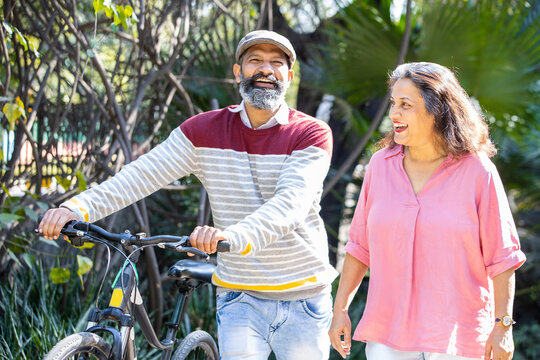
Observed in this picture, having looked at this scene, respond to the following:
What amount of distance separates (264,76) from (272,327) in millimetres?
1110

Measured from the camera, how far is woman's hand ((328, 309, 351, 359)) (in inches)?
113

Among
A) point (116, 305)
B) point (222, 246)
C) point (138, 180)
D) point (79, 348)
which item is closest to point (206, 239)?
point (222, 246)

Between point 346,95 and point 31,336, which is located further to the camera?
point 346,95

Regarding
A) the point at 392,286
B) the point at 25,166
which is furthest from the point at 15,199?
the point at 392,286

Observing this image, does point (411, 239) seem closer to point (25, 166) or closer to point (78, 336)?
point (78, 336)

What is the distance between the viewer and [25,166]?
5.04 metres

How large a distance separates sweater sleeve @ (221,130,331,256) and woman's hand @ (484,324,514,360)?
0.84 meters

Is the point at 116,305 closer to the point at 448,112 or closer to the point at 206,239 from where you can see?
the point at 206,239

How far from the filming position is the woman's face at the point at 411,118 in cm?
277

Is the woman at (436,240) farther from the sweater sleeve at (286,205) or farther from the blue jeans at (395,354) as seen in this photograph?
the sweater sleeve at (286,205)

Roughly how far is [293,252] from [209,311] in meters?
2.71

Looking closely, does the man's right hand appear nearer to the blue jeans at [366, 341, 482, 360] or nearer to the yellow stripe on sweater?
the yellow stripe on sweater

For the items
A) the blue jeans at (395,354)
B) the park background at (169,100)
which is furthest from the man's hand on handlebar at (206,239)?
the park background at (169,100)

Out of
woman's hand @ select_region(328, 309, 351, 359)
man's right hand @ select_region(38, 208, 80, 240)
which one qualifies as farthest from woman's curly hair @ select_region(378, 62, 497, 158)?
man's right hand @ select_region(38, 208, 80, 240)
